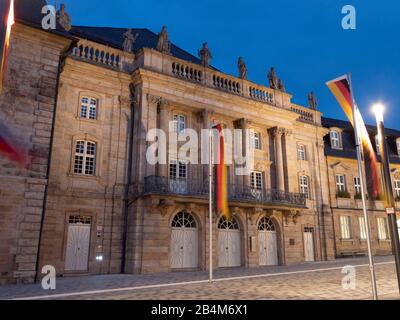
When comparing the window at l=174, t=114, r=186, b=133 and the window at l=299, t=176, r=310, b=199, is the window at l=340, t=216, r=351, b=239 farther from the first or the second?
the window at l=174, t=114, r=186, b=133

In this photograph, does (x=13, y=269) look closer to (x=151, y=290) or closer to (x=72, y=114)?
(x=151, y=290)

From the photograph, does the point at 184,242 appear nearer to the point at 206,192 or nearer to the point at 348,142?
the point at 206,192

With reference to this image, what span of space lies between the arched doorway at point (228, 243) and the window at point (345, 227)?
41.9 ft

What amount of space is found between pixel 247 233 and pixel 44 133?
534 inches

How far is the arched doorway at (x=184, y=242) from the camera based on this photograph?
19.5m

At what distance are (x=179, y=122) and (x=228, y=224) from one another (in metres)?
7.34

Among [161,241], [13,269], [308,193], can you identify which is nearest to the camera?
[13,269]

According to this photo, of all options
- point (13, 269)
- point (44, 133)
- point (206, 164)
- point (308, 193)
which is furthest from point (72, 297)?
point (308, 193)

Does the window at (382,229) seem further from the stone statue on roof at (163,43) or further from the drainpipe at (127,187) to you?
the stone statue on roof at (163,43)

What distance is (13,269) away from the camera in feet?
44.4

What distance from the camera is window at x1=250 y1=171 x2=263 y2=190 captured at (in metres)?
24.4

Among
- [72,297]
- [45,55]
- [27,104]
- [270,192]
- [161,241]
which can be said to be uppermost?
[45,55]

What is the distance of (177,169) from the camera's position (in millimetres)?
21078

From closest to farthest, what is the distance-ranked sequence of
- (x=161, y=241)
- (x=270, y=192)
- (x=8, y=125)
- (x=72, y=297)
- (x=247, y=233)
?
(x=72, y=297) → (x=8, y=125) → (x=161, y=241) → (x=247, y=233) → (x=270, y=192)
